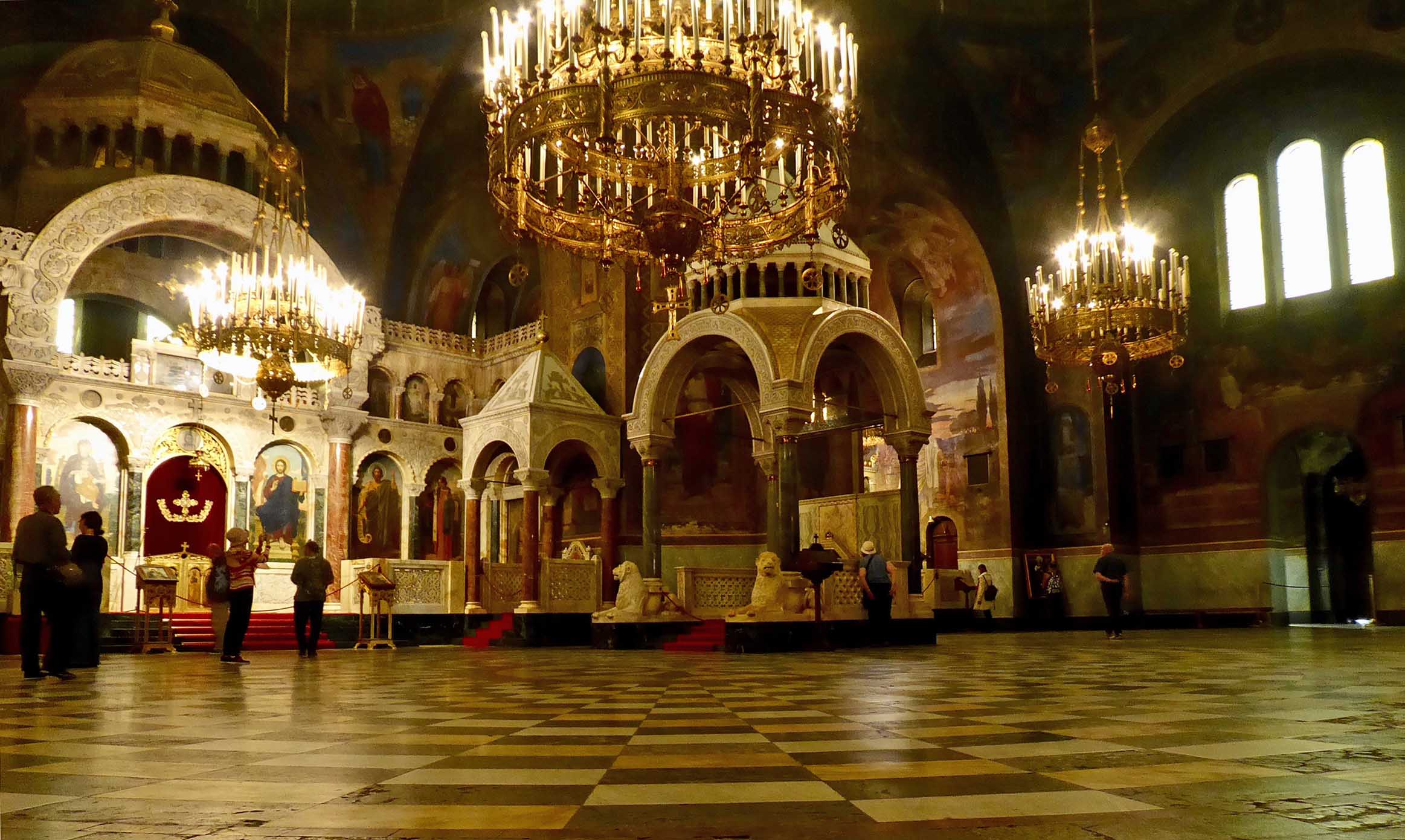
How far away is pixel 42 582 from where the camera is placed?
816cm

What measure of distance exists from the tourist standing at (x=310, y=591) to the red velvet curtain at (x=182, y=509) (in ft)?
29.1

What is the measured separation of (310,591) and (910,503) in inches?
345

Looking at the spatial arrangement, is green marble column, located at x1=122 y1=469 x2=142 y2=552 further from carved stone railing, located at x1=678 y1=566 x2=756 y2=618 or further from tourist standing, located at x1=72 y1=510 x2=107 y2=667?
tourist standing, located at x1=72 y1=510 x2=107 y2=667

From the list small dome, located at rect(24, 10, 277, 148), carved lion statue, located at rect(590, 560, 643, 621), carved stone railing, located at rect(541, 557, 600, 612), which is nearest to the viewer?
carved lion statue, located at rect(590, 560, 643, 621)

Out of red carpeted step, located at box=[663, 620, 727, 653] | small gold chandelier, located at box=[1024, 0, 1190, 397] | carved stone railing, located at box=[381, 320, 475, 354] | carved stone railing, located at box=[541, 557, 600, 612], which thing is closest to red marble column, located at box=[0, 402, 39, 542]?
carved stone railing, located at box=[381, 320, 475, 354]

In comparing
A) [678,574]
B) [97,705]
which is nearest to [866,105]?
[678,574]

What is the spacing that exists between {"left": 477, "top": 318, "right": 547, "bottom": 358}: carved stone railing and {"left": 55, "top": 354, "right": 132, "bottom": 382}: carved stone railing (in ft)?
25.6

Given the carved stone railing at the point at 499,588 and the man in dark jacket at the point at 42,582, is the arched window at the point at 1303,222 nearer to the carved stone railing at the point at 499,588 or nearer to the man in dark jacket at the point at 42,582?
the carved stone railing at the point at 499,588

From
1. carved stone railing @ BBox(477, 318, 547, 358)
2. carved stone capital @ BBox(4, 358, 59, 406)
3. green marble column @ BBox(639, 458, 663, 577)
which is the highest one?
carved stone railing @ BBox(477, 318, 547, 358)

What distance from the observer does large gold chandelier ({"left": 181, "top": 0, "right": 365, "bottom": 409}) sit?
48.1 ft

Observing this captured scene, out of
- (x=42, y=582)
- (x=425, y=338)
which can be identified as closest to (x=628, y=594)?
(x=42, y=582)

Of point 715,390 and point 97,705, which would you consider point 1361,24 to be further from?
point 97,705

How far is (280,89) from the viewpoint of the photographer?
78.1 ft

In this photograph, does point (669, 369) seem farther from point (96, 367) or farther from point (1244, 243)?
point (1244, 243)
